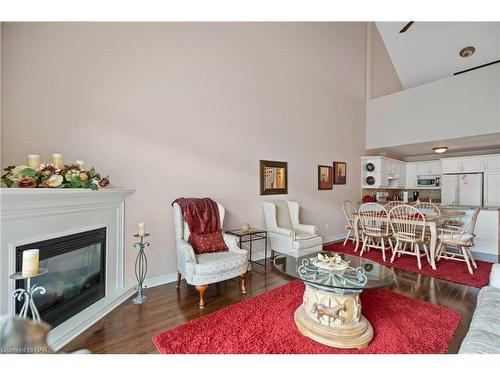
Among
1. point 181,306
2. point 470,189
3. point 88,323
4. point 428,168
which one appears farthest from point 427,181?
point 88,323

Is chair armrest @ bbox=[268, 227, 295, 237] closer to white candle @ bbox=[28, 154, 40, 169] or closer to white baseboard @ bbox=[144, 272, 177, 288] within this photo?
white baseboard @ bbox=[144, 272, 177, 288]

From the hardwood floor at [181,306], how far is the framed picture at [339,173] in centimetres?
241

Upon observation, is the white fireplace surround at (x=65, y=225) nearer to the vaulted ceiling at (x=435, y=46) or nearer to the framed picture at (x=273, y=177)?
the framed picture at (x=273, y=177)

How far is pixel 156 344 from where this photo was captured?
173 cm

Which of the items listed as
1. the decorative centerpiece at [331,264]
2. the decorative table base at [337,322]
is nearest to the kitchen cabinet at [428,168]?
the decorative centerpiece at [331,264]

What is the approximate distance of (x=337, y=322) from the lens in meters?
1.77

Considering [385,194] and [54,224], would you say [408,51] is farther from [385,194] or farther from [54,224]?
[54,224]

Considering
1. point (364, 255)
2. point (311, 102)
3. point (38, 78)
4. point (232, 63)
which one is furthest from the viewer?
point (311, 102)

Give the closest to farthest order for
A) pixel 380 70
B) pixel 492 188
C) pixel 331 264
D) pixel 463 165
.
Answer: pixel 331 264 < pixel 492 188 < pixel 463 165 < pixel 380 70

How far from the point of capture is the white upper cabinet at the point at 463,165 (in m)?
5.08

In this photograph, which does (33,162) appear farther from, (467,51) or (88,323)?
(467,51)

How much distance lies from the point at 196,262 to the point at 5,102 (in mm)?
2227

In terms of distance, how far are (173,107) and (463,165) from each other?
6484mm

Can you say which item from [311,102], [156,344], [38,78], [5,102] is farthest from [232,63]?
[156,344]
